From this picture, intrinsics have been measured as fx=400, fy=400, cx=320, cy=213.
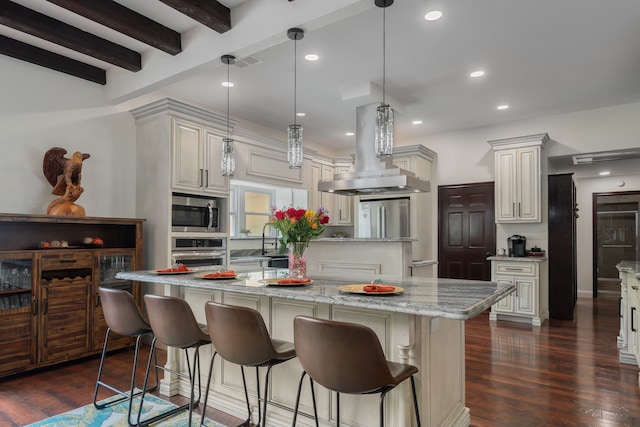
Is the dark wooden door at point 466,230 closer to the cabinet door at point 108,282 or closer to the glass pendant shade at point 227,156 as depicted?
the glass pendant shade at point 227,156

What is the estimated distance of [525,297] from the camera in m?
5.30

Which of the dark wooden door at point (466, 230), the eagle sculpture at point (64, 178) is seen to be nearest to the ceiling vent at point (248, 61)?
the eagle sculpture at point (64, 178)

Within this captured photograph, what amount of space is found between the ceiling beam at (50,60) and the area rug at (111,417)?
3.06 m

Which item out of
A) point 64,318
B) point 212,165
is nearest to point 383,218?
point 212,165

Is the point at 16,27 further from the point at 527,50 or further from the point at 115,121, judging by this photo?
the point at 527,50

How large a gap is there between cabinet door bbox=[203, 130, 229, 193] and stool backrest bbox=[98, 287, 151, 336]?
2105 millimetres

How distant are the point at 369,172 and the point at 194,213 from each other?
81.0 inches

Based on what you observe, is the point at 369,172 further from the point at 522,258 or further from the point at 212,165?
the point at 522,258

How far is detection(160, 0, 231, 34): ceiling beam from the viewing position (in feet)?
8.95

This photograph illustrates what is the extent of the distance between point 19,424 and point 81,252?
1.57 meters

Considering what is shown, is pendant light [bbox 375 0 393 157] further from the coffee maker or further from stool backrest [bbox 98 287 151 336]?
the coffee maker

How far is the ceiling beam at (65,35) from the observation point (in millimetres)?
2971

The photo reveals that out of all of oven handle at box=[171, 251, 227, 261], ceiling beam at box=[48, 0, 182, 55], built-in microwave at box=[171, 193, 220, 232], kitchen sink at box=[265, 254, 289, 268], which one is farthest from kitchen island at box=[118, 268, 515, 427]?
kitchen sink at box=[265, 254, 289, 268]

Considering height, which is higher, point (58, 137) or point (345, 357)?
point (58, 137)
